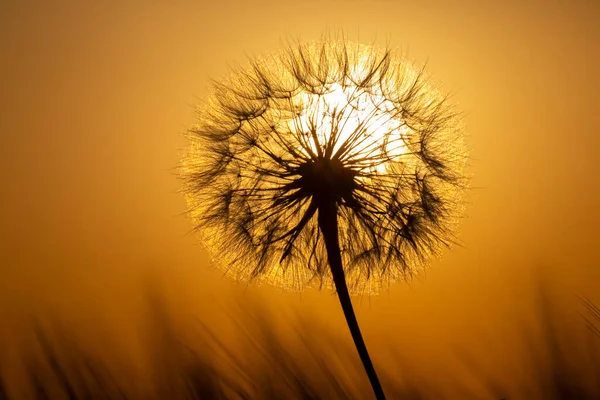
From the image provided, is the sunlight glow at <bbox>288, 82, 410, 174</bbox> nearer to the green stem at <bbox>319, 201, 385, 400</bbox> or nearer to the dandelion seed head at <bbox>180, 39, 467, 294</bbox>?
the dandelion seed head at <bbox>180, 39, 467, 294</bbox>

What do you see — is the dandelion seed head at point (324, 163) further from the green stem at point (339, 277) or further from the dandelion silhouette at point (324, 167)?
the green stem at point (339, 277)

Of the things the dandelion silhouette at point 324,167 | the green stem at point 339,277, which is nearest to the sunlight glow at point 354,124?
the dandelion silhouette at point 324,167

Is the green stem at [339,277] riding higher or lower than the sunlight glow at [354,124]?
lower

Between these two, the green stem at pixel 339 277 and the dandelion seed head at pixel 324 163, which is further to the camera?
the dandelion seed head at pixel 324 163

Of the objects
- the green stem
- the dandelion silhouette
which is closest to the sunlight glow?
the dandelion silhouette

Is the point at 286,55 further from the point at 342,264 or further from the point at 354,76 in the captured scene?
the point at 342,264

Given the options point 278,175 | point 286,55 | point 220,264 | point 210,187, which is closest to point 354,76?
point 286,55
